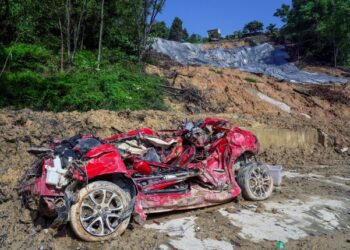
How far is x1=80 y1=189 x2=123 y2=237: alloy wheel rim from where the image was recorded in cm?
521

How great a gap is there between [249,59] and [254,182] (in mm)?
22668

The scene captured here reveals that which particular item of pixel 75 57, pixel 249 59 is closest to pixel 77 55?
pixel 75 57

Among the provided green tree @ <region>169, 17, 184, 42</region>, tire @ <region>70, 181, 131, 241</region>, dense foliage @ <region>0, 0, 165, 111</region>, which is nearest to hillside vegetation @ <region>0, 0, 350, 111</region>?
dense foliage @ <region>0, 0, 165, 111</region>

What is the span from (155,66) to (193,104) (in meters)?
5.16

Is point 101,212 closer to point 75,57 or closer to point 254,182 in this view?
point 254,182

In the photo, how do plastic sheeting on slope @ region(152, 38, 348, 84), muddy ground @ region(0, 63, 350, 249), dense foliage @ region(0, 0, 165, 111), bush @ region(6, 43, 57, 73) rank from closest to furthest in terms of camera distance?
muddy ground @ region(0, 63, 350, 249)
dense foliage @ region(0, 0, 165, 111)
bush @ region(6, 43, 57, 73)
plastic sheeting on slope @ region(152, 38, 348, 84)

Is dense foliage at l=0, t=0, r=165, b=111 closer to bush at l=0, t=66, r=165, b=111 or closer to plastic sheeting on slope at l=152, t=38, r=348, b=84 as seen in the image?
bush at l=0, t=66, r=165, b=111

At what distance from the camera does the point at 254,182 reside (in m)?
7.29

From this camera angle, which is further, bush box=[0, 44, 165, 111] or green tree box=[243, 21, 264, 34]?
green tree box=[243, 21, 264, 34]

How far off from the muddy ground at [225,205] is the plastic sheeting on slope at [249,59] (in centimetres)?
757

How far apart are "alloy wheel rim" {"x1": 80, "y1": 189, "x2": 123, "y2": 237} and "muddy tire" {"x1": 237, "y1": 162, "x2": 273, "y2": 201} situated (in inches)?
100

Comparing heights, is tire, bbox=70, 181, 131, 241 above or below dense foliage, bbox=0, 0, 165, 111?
below

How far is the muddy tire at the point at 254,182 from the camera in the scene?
719cm

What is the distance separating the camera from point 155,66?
1966 centimetres
